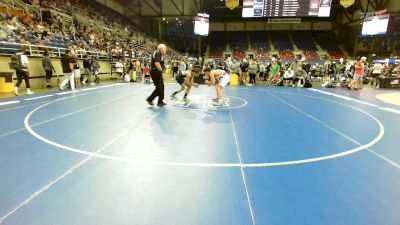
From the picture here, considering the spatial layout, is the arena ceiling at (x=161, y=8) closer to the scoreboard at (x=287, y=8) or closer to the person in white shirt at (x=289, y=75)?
the scoreboard at (x=287, y=8)

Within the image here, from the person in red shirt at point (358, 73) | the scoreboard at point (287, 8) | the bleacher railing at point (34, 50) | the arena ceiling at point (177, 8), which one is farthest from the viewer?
the arena ceiling at point (177, 8)

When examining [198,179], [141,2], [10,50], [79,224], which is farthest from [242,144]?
[141,2]

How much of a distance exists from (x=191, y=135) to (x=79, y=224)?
2.83 metres

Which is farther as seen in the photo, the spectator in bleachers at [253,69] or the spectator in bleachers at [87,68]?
the spectator in bleachers at [253,69]

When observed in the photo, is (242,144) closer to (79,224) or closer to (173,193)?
(173,193)

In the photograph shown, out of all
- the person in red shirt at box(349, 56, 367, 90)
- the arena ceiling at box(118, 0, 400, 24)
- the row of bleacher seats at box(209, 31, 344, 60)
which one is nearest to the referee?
the person in red shirt at box(349, 56, 367, 90)

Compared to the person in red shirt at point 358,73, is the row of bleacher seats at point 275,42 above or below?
above

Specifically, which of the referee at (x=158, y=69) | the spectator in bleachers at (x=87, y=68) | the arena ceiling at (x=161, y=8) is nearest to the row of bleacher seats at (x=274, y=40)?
the arena ceiling at (x=161, y=8)

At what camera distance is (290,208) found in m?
2.46

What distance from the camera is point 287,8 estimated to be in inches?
684

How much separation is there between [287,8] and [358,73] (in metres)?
6.94

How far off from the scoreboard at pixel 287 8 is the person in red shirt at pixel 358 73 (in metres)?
5.33

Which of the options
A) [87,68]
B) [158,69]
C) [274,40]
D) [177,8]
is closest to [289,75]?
[158,69]

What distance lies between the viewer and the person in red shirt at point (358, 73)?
13.0 meters
